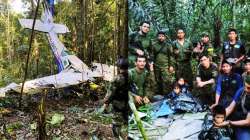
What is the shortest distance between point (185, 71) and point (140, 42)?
0.36 metres

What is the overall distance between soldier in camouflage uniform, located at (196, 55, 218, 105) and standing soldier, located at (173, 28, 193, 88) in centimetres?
6

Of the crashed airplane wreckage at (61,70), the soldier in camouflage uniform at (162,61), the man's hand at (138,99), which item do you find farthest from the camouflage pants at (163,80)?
the crashed airplane wreckage at (61,70)

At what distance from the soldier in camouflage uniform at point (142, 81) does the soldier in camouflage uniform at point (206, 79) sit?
1.05 feet

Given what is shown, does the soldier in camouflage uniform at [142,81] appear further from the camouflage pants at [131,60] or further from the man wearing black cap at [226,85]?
the man wearing black cap at [226,85]

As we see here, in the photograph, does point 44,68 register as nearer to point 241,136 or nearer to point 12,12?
point 12,12

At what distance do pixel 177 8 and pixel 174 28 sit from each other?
0.44 ft

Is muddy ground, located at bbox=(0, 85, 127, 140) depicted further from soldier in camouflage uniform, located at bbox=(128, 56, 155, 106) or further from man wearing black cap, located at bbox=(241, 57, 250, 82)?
man wearing black cap, located at bbox=(241, 57, 250, 82)

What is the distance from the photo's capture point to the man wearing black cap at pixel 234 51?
2.97m

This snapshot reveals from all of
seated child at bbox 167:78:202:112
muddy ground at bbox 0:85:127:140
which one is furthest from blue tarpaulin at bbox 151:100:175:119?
muddy ground at bbox 0:85:127:140

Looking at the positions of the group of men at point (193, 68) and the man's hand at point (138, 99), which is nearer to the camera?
the group of men at point (193, 68)

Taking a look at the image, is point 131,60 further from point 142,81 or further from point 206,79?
point 206,79

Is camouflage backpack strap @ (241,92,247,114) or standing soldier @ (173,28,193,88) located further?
standing soldier @ (173,28,193,88)

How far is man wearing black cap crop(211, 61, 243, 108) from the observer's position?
300cm

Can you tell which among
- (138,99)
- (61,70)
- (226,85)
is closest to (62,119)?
(138,99)
